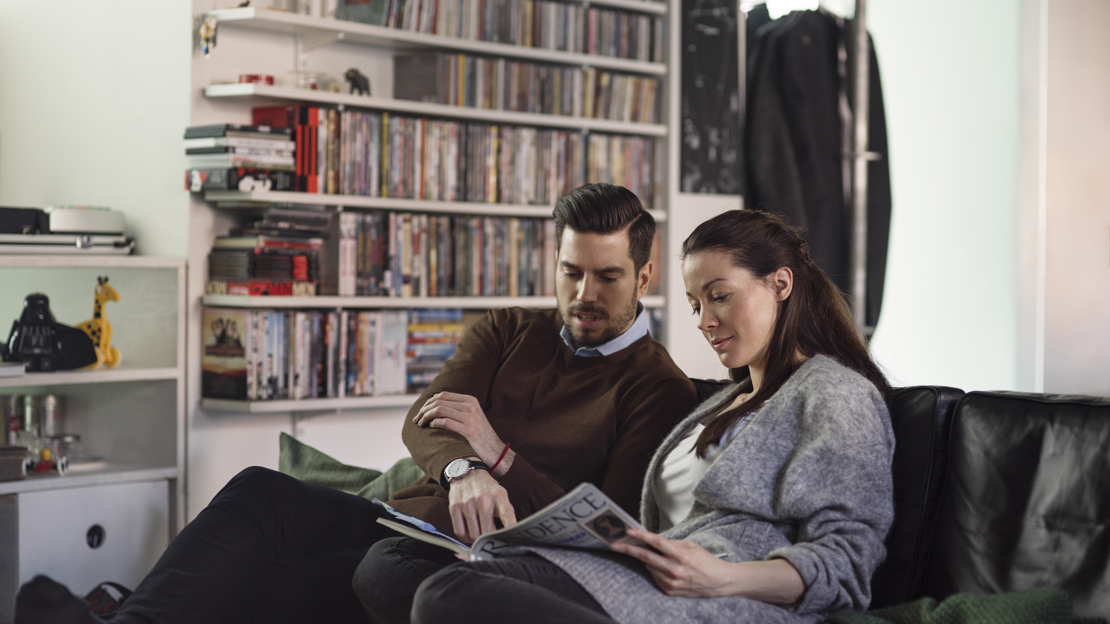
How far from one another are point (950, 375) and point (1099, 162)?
42.1 inches

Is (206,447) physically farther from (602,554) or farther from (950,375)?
(950,375)

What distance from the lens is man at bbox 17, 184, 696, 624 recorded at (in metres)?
1.73

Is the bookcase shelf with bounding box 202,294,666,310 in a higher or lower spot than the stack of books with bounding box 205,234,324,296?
lower

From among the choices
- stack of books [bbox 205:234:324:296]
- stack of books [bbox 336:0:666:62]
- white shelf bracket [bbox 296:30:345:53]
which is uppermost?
stack of books [bbox 336:0:666:62]

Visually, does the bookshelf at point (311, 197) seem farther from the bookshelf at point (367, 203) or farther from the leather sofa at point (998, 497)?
the leather sofa at point (998, 497)

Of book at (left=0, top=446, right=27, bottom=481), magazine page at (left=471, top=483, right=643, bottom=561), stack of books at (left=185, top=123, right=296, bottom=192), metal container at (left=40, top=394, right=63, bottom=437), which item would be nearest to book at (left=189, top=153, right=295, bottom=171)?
stack of books at (left=185, top=123, right=296, bottom=192)

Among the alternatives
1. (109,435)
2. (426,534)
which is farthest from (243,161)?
(426,534)

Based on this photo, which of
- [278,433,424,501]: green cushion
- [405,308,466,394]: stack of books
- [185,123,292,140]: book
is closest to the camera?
[278,433,424,501]: green cushion

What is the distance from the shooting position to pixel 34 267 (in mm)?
2596

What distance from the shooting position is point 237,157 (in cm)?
272

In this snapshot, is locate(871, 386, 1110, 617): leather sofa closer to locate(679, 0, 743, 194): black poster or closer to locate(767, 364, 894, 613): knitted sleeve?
locate(767, 364, 894, 613): knitted sleeve

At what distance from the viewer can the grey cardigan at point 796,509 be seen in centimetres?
136

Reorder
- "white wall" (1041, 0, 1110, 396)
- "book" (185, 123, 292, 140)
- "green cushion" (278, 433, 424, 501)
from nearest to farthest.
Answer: "green cushion" (278, 433, 424, 501) < "book" (185, 123, 292, 140) < "white wall" (1041, 0, 1110, 396)

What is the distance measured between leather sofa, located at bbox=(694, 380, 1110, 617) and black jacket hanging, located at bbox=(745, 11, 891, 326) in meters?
2.01
